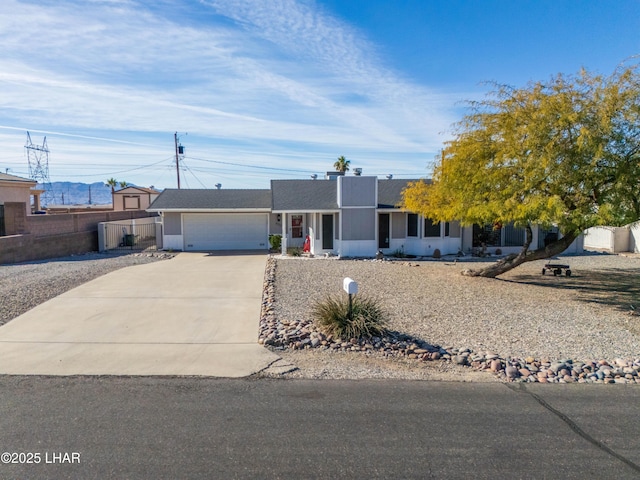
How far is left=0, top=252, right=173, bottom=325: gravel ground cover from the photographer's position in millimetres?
11238

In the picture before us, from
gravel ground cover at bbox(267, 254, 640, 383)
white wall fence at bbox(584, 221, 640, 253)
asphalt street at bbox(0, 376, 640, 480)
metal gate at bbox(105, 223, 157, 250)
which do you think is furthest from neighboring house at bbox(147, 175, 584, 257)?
asphalt street at bbox(0, 376, 640, 480)

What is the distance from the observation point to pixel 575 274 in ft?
59.0

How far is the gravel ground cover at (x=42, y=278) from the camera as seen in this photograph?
11.2m

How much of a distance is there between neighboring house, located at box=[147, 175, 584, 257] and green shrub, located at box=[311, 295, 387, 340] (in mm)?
12186

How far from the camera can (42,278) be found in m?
14.6

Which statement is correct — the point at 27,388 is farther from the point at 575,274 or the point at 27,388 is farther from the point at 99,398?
the point at 575,274

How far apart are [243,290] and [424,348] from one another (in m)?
6.58

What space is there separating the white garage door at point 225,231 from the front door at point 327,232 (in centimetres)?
464

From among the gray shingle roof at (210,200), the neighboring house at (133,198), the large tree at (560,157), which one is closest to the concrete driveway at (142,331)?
the large tree at (560,157)

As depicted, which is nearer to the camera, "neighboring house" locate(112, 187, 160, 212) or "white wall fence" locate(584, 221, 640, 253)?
"white wall fence" locate(584, 221, 640, 253)

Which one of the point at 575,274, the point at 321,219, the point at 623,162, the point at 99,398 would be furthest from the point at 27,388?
the point at 575,274

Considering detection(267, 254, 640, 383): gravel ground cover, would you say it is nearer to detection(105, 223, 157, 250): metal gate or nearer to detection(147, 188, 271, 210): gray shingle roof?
detection(147, 188, 271, 210): gray shingle roof

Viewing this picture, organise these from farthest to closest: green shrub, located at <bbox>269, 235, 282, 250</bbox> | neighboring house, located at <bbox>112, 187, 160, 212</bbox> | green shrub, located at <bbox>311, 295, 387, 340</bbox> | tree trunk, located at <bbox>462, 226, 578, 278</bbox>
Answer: neighboring house, located at <bbox>112, 187, 160, 212</bbox>
green shrub, located at <bbox>269, 235, 282, 250</bbox>
tree trunk, located at <bbox>462, 226, 578, 278</bbox>
green shrub, located at <bbox>311, 295, 387, 340</bbox>

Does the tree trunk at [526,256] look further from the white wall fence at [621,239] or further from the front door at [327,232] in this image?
the white wall fence at [621,239]
